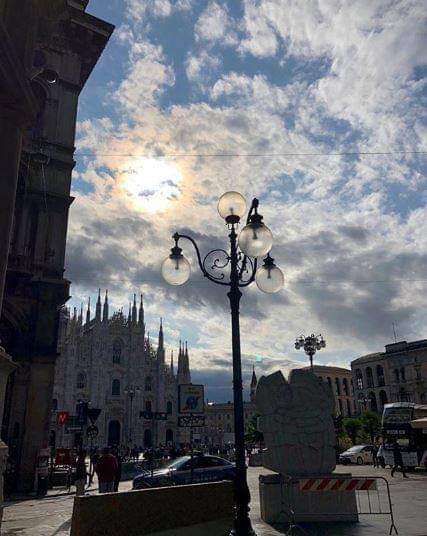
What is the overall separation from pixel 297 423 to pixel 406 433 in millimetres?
19887

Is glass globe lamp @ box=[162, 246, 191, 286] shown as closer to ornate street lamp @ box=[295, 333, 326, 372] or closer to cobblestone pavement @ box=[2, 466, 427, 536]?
cobblestone pavement @ box=[2, 466, 427, 536]

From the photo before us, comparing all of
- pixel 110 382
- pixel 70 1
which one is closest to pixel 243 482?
pixel 70 1

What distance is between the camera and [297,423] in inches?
449

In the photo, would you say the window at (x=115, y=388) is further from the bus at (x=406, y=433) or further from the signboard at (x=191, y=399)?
the signboard at (x=191, y=399)

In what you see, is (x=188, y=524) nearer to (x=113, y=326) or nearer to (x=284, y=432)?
(x=284, y=432)

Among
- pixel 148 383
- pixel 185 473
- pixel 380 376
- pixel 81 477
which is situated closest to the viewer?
pixel 81 477

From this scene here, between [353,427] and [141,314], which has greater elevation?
[141,314]

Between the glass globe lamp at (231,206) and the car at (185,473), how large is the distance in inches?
368

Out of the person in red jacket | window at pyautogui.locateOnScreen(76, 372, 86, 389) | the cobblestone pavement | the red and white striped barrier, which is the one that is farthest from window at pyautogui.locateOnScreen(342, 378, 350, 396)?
the red and white striped barrier

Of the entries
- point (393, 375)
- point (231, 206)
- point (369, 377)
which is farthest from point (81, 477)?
point (369, 377)

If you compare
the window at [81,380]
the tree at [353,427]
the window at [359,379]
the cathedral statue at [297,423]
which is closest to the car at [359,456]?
the tree at [353,427]

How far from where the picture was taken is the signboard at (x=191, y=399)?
36.4 feet

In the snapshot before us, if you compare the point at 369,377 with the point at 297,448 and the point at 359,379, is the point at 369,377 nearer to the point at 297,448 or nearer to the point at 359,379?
the point at 359,379

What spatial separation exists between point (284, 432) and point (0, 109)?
8994mm
